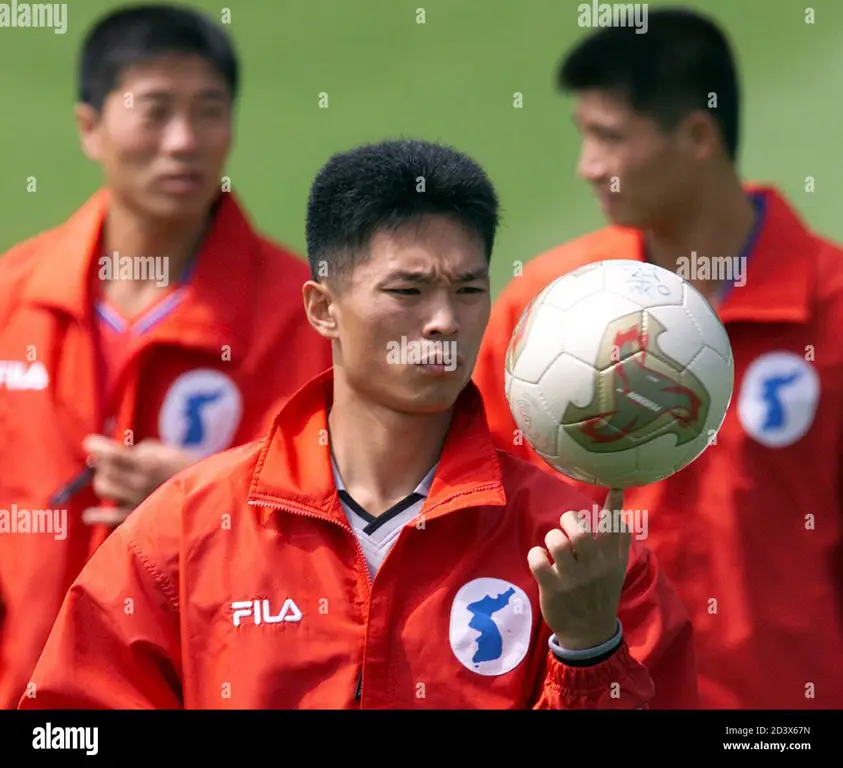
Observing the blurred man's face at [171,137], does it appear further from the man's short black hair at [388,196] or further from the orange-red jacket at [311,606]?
the orange-red jacket at [311,606]

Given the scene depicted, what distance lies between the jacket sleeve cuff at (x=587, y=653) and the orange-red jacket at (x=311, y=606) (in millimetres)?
32

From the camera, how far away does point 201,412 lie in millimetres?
4859

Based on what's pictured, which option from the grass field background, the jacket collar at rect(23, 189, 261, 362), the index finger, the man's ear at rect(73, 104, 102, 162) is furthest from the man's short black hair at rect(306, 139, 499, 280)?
the grass field background

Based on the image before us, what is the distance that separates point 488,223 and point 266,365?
4.48 ft

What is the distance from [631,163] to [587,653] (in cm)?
202

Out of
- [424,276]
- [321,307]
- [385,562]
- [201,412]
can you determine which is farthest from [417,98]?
[385,562]

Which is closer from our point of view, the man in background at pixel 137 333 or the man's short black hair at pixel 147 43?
the man in background at pixel 137 333

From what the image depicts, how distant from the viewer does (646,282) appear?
3408 millimetres

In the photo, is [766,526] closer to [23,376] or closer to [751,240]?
[751,240]

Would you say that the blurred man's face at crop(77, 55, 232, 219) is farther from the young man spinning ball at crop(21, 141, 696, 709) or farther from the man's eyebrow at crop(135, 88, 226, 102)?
the young man spinning ball at crop(21, 141, 696, 709)

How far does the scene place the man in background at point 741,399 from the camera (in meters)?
4.71

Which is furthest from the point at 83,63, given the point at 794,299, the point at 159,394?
the point at 794,299

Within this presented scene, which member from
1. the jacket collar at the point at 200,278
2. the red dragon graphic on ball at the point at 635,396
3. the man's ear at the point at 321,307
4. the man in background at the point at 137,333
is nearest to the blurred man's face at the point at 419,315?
the man's ear at the point at 321,307

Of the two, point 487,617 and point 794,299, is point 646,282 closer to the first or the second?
point 487,617
